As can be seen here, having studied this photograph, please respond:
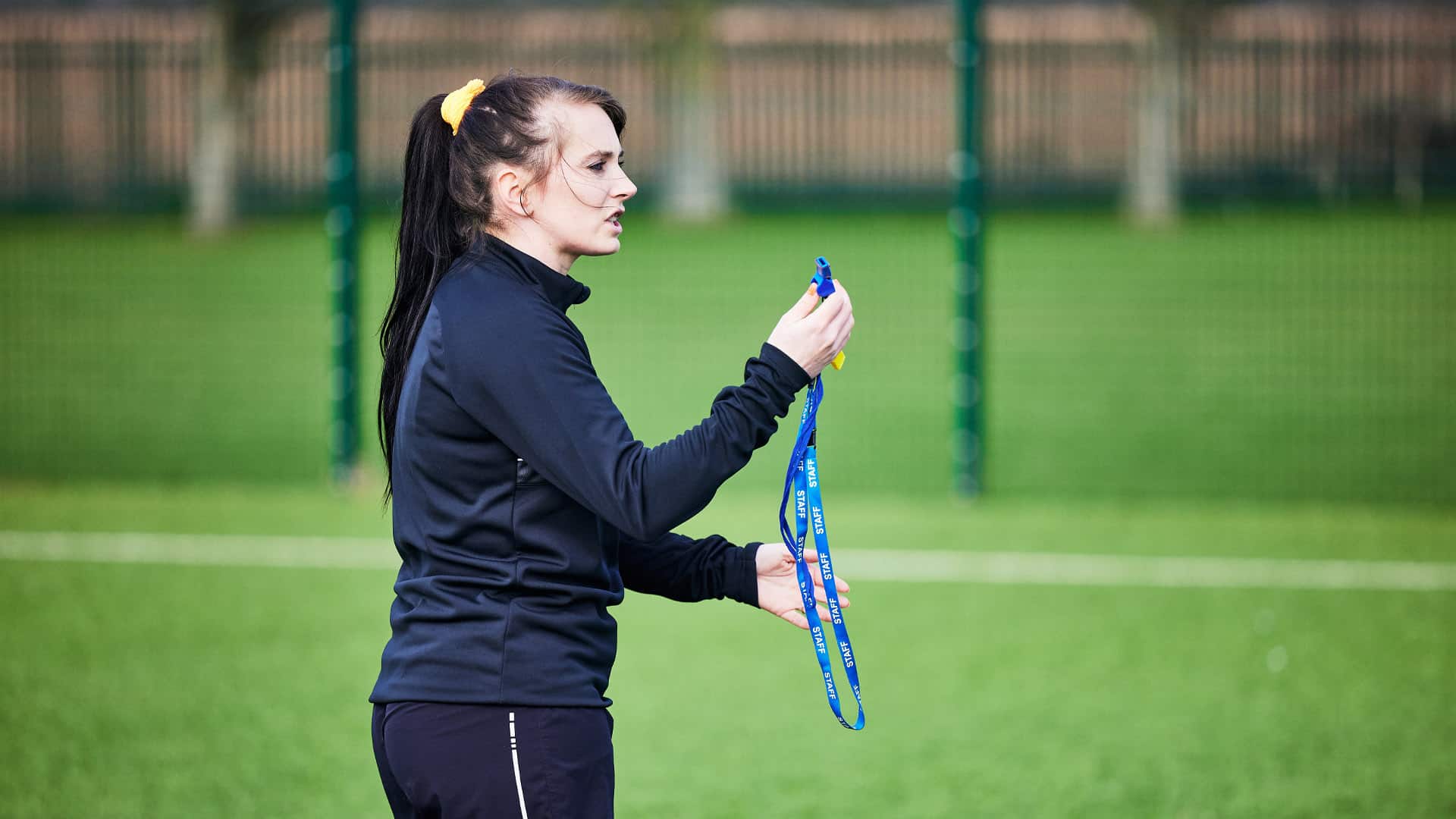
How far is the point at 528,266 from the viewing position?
2.66 metres

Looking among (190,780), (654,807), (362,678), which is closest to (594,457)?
(654,807)

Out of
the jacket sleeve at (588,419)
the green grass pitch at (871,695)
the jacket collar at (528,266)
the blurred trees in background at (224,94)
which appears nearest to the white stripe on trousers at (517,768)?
the jacket sleeve at (588,419)

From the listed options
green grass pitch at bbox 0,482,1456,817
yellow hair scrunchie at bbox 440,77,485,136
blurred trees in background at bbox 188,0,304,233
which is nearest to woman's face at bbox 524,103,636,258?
yellow hair scrunchie at bbox 440,77,485,136

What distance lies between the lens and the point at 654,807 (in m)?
4.83

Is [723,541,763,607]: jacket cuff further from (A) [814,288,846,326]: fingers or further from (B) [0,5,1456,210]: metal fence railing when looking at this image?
(B) [0,5,1456,210]: metal fence railing

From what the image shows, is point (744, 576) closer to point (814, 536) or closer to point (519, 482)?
point (814, 536)

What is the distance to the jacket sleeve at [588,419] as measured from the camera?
96.7 inches

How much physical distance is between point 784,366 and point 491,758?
2.35ft

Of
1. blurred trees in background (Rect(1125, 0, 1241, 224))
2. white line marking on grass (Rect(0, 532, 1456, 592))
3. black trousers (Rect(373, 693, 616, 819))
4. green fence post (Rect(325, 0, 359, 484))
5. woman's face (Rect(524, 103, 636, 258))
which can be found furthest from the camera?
blurred trees in background (Rect(1125, 0, 1241, 224))

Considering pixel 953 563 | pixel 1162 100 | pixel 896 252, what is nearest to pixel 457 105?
pixel 953 563

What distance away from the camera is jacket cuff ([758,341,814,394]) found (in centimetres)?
249

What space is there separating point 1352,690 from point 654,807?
2.50 m

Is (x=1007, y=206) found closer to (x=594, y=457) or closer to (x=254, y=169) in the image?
(x=254, y=169)

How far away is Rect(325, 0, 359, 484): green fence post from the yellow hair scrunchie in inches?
254
